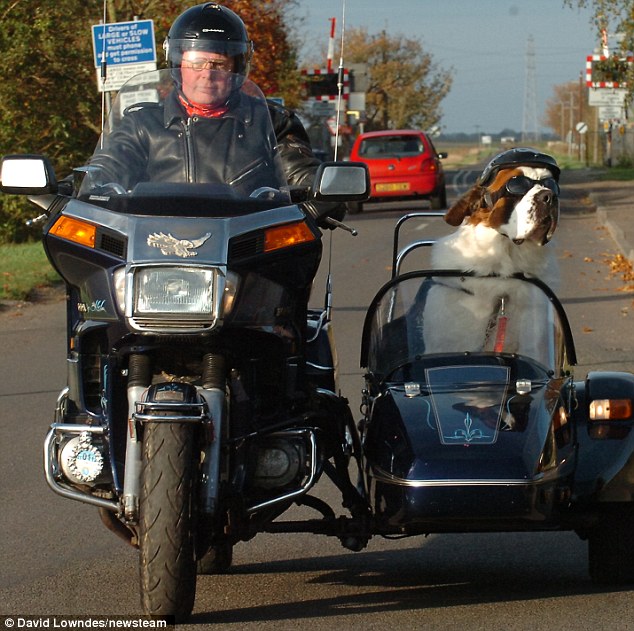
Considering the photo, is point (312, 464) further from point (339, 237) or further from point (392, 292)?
point (339, 237)

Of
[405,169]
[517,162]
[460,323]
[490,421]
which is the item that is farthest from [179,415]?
[405,169]

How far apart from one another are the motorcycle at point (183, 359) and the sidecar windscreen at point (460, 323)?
572 mm

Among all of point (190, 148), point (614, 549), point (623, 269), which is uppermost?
point (190, 148)

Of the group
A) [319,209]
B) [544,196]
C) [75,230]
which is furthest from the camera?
[544,196]

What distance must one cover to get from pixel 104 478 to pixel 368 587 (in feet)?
4.06

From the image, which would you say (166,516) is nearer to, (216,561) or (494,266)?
(216,561)

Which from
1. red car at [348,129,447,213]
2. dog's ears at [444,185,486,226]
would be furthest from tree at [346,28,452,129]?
dog's ears at [444,185,486,226]

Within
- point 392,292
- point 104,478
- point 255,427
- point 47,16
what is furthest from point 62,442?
point 47,16

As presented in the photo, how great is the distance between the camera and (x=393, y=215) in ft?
95.6

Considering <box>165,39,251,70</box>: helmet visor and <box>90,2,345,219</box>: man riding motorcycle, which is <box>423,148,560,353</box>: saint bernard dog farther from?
<box>165,39,251,70</box>: helmet visor

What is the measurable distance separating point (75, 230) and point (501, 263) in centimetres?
176

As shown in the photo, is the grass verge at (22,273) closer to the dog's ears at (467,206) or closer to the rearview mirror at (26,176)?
the dog's ears at (467,206)

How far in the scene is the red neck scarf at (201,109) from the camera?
198 inches

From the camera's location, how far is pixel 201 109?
5.05m
